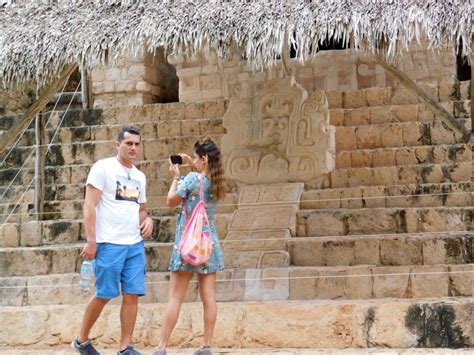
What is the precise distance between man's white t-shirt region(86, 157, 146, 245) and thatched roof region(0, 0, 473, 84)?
2140 mm

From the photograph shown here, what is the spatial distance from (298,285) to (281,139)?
1997mm

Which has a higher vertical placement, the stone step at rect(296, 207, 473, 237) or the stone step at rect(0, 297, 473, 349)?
Result: the stone step at rect(296, 207, 473, 237)

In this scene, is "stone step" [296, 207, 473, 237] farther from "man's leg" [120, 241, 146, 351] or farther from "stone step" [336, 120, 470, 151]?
"man's leg" [120, 241, 146, 351]

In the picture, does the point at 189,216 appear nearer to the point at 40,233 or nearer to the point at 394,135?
the point at 40,233

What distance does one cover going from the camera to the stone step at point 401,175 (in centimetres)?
799

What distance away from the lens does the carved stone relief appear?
8234 mm

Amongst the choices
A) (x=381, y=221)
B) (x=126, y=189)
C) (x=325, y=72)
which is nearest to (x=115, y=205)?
(x=126, y=189)

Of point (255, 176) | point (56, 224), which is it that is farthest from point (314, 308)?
point (56, 224)

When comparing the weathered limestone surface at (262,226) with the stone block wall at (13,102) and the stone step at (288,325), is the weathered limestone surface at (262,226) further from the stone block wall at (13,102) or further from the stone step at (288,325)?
the stone block wall at (13,102)

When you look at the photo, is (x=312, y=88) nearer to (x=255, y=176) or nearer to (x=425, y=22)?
(x=255, y=176)

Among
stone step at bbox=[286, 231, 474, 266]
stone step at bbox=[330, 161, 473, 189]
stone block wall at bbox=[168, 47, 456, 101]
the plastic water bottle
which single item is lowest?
the plastic water bottle

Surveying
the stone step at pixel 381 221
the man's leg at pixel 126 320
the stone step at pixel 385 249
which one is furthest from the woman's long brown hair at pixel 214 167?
the stone step at pixel 381 221

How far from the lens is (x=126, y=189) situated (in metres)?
5.28

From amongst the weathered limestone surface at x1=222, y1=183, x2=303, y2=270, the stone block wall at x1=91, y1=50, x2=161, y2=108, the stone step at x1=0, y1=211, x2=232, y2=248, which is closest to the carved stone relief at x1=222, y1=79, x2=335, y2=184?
the weathered limestone surface at x1=222, y1=183, x2=303, y2=270
